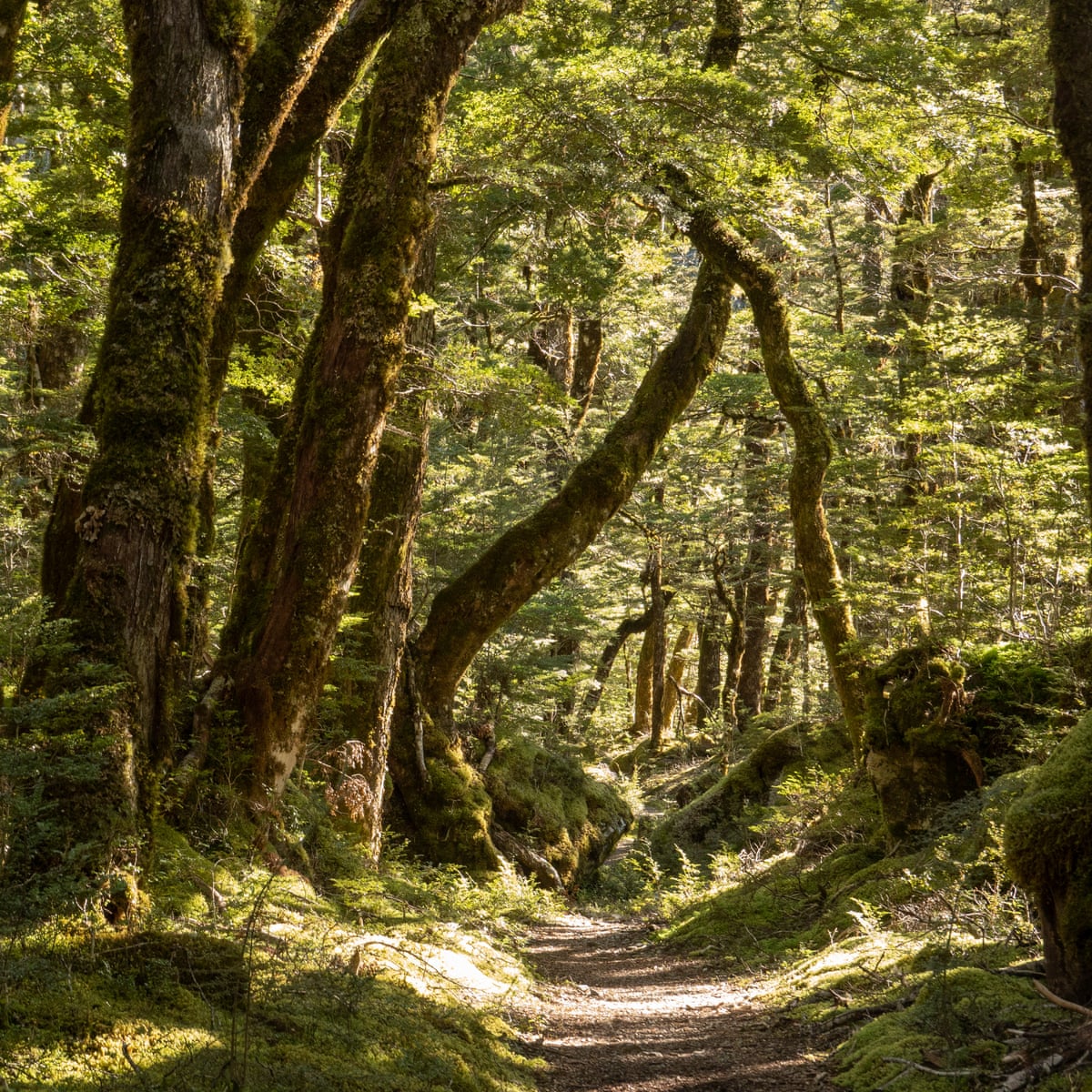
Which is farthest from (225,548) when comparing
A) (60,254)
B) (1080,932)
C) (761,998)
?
(1080,932)

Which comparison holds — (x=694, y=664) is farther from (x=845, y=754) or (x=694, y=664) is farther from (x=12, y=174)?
(x=12, y=174)

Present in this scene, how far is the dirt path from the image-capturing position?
4.41m

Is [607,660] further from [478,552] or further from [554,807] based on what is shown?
[554,807]

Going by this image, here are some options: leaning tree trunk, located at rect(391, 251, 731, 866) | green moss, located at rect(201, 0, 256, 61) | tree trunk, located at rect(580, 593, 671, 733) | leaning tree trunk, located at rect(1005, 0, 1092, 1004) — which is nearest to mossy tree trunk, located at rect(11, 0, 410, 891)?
green moss, located at rect(201, 0, 256, 61)

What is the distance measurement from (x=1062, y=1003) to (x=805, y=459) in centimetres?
→ 825

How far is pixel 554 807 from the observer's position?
43.8ft

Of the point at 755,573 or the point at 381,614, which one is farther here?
the point at 755,573

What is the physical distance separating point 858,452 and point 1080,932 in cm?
1516

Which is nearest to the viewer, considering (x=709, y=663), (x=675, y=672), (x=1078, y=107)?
(x=1078, y=107)

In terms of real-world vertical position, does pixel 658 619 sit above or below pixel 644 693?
above

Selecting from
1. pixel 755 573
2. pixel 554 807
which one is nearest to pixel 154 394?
pixel 554 807

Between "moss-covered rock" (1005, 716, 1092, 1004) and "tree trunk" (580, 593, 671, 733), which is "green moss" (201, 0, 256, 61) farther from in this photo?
"tree trunk" (580, 593, 671, 733)

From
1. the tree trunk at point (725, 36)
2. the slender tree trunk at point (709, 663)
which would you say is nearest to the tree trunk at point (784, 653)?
the slender tree trunk at point (709, 663)

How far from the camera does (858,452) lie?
1752cm
